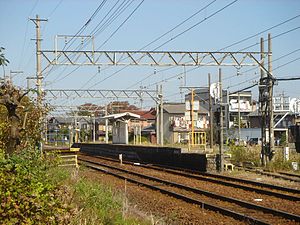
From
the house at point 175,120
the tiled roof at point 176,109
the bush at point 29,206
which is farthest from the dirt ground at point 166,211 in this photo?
the tiled roof at point 176,109

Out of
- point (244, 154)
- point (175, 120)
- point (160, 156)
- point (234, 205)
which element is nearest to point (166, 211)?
point (234, 205)

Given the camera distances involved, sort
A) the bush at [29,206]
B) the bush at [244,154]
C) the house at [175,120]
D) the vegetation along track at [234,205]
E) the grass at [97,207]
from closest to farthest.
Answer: the bush at [29,206] < the grass at [97,207] < the vegetation along track at [234,205] < the bush at [244,154] < the house at [175,120]

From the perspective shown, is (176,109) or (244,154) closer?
(244,154)

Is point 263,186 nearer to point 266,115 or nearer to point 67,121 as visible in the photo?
point 266,115

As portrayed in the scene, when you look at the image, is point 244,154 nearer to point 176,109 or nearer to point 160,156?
point 160,156

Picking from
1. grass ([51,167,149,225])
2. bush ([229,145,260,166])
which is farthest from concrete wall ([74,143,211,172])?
grass ([51,167,149,225])

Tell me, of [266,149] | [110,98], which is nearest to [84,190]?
[266,149]

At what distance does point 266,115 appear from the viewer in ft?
87.1

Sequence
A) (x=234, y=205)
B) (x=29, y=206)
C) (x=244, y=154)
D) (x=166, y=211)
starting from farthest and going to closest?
(x=244, y=154), (x=234, y=205), (x=166, y=211), (x=29, y=206)

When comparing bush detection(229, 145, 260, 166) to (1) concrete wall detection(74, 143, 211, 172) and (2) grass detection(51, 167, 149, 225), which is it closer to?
(1) concrete wall detection(74, 143, 211, 172)

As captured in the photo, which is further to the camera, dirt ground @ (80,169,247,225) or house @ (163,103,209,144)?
house @ (163,103,209,144)

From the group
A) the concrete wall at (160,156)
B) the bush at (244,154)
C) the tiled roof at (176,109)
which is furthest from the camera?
the tiled roof at (176,109)

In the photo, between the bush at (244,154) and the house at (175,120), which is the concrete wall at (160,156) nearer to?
the bush at (244,154)

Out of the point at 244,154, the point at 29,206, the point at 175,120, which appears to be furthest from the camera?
the point at 175,120
